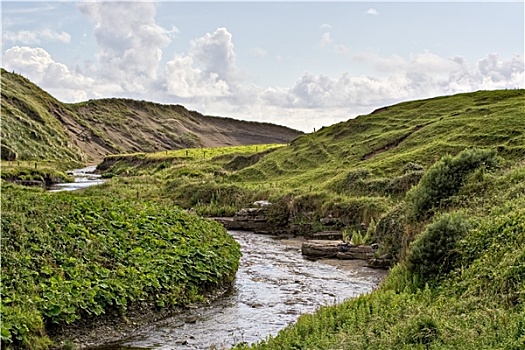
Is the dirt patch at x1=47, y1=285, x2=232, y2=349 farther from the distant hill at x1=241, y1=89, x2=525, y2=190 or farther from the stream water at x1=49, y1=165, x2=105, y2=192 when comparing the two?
the stream water at x1=49, y1=165, x2=105, y2=192

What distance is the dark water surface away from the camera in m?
13.7

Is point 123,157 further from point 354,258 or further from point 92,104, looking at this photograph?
point 92,104

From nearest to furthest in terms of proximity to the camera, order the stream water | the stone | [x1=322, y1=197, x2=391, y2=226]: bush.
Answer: the stone
[x1=322, y1=197, x2=391, y2=226]: bush
the stream water

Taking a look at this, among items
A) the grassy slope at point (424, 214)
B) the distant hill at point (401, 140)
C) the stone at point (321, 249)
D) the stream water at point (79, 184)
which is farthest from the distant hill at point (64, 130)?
the stone at point (321, 249)

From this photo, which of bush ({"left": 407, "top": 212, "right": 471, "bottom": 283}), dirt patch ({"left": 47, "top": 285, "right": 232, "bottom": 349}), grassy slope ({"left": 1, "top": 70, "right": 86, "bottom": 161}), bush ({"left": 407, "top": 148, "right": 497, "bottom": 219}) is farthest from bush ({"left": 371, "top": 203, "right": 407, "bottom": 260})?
grassy slope ({"left": 1, "top": 70, "right": 86, "bottom": 161})

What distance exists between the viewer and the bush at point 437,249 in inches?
605

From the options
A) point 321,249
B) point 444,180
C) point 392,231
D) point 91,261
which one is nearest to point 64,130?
point 321,249

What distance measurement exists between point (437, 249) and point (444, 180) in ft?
18.9

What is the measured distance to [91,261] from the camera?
15.0m

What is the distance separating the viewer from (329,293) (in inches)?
725

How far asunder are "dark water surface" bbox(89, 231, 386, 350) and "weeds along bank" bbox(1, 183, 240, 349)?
0.80 meters

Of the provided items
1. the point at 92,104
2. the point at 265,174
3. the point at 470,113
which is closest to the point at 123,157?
the point at 265,174

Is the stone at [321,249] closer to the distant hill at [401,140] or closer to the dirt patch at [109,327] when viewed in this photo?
the dirt patch at [109,327]

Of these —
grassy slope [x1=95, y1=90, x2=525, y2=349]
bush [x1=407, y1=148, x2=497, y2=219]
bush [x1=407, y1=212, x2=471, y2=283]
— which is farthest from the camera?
bush [x1=407, y1=148, x2=497, y2=219]
